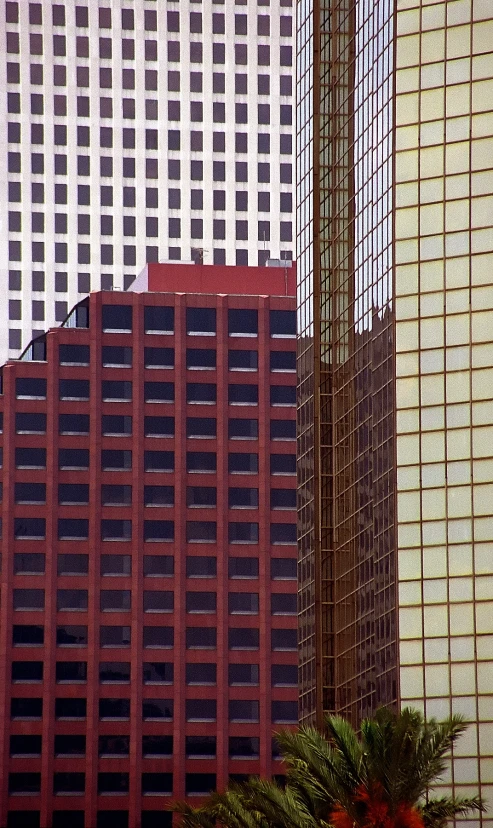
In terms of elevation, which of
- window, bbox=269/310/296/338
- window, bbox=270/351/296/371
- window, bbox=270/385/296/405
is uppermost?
window, bbox=269/310/296/338

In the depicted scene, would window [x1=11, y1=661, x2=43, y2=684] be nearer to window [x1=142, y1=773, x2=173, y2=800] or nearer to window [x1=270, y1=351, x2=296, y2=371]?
window [x1=142, y1=773, x2=173, y2=800]

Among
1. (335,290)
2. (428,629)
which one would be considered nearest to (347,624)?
(428,629)

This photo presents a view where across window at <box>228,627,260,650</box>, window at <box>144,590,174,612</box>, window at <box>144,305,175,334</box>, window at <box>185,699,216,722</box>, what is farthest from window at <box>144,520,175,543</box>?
window at <box>144,305,175,334</box>

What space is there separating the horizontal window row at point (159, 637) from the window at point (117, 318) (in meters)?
25.6

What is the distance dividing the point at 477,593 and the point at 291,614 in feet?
250

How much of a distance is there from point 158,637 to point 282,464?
18.0 metres

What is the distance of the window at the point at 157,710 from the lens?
16725cm

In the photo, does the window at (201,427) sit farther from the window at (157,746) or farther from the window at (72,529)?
the window at (157,746)

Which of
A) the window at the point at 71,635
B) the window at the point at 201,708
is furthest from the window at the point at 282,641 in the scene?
the window at the point at 71,635

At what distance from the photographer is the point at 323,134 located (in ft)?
367

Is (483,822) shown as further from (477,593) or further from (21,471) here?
(21,471)

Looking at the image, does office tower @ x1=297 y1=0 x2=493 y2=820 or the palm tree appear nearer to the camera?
the palm tree

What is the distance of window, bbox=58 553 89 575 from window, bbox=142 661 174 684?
380 inches

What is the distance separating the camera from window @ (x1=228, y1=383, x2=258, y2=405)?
17125cm
